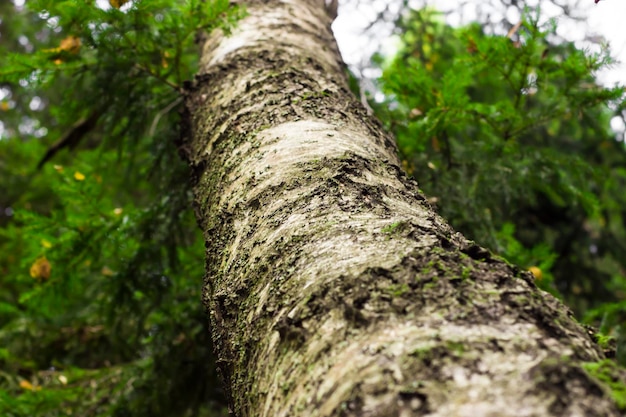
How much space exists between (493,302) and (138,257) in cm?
235

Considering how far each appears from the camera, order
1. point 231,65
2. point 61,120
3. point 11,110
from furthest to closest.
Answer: point 11,110 → point 61,120 → point 231,65

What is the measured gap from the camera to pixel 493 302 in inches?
33.5

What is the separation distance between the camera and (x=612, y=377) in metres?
0.71

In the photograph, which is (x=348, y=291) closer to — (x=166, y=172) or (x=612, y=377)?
(x=612, y=377)

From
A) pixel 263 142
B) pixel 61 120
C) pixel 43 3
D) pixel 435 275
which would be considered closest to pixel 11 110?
pixel 61 120

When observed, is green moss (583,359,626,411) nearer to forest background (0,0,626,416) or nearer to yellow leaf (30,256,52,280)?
forest background (0,0,626,416)

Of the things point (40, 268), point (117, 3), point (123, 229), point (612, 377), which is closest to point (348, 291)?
point (612, 377)

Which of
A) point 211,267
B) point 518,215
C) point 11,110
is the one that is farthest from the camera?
point 11,110

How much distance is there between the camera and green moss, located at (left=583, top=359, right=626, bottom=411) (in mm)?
672

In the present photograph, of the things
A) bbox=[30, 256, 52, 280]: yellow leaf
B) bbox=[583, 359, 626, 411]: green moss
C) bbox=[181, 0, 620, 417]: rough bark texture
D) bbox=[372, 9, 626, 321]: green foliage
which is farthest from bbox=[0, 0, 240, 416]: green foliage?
bbox=[583, 359, 626, 411]: green moss

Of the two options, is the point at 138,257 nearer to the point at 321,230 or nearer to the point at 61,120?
the point at 61,120

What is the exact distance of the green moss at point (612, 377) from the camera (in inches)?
26.5

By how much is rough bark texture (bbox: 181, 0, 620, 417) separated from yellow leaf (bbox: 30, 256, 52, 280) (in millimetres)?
1278

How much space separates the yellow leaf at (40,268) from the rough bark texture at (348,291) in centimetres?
128
